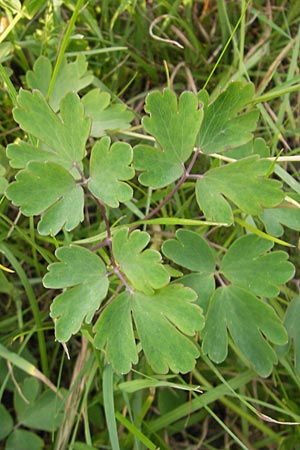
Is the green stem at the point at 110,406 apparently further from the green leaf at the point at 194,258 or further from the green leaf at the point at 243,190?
the green leaf at the point at 243,190

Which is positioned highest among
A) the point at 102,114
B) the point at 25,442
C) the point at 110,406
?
the point at 102,114

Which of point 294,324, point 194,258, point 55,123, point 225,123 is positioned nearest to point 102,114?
point 55,123

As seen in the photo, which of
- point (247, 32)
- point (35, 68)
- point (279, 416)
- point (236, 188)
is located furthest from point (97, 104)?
point (279, 416)

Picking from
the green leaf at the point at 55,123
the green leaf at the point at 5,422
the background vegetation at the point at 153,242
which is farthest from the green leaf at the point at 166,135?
the green leaf at the point at 5,422

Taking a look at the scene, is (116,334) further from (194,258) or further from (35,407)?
(35,407)

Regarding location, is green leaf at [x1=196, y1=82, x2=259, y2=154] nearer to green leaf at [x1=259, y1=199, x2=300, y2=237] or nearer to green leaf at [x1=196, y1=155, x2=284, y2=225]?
green leaf at [x1=196, y1=155, x2=284, y2=225]
